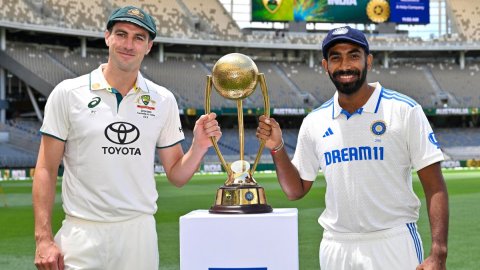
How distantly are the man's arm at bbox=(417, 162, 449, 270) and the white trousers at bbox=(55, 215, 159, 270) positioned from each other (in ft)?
4.72

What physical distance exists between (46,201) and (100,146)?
0.39 metres

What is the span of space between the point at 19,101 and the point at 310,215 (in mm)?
34729

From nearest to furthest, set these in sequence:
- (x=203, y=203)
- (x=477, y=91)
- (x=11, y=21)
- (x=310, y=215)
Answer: (x=310, y=215), (x=203, y=203), (x=11, y=21), (x=477, y=91)

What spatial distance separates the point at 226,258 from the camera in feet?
11.2

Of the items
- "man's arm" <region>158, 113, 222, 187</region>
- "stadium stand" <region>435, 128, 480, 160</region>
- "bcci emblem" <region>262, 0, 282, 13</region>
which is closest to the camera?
"man's arm" <region>158, 113, 222, 187</region>

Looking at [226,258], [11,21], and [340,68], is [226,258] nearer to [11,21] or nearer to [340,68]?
[340,68]

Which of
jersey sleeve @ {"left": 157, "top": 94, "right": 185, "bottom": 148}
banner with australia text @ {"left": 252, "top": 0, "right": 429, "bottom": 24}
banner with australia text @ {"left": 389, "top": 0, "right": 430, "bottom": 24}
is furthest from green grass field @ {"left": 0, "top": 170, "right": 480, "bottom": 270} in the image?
banner with australia text @ {"left": 389, "top": 0, "right": 430, "bottom": 24}

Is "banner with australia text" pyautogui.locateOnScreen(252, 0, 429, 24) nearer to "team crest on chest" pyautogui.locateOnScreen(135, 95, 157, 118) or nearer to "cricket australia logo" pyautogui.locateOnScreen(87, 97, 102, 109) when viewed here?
"team crest on chest" pyautogui.locateOnScreen(135, 95, 157, 118)

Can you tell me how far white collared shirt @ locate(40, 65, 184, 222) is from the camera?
11.2 feet

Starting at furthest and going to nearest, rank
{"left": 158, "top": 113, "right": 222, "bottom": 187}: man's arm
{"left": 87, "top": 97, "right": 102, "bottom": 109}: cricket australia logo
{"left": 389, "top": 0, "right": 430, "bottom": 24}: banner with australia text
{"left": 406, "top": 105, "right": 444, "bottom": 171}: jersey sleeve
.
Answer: {"left": 389, "top": 0, "right": 430, "bottom": 24}: banner with australia text < {"left": 158, "top": 113, "right": 222, "bottom": 187}: man's arm < {"left": 87, "top": 97, "right": 102, "bottom": 109}: cricket australia logo < {"left": 406, "top": 105, "right": 444, "bottom": 171}: jersey sleeve

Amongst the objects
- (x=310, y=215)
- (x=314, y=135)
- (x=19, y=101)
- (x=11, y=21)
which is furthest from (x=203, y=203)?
(x=19, y=101)

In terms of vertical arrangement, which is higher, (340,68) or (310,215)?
(340,68)

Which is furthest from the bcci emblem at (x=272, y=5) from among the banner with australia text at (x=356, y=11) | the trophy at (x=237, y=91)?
the trophy at (x=237, y=91)

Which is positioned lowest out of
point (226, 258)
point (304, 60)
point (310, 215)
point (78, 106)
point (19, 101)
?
point (310, 215)
